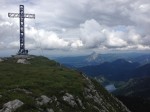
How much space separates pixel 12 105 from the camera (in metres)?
55.6

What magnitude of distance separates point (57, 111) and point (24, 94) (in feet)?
28.7

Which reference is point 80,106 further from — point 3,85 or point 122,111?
point 122,111

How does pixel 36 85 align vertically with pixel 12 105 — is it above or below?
above

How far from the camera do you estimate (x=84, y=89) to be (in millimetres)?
82750

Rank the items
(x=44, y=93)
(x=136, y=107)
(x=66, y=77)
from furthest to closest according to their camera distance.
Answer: (x=136, y=107), (x=66, y=77), (x=44, y=93)

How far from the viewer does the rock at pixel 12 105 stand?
2134 inches

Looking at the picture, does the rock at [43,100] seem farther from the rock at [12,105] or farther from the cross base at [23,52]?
the cross base at [23,52]

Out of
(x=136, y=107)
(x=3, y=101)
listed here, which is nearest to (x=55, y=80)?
(x=3, y=101)

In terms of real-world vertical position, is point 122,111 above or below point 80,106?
below

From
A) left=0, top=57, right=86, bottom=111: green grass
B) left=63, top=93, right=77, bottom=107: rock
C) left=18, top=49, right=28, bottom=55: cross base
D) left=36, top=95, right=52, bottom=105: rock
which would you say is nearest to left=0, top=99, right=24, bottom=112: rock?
left=0, top=57, right=86, bottom=111: green grass

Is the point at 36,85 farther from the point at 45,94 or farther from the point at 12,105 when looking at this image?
the point at 12,105

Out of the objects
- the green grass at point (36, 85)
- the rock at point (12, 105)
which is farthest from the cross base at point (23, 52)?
the rock at point (12, 105)

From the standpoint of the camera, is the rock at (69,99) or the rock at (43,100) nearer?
the rock at (43,100)

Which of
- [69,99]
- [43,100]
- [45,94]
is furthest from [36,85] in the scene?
[43,100]
